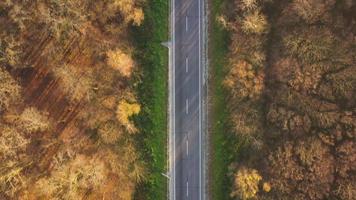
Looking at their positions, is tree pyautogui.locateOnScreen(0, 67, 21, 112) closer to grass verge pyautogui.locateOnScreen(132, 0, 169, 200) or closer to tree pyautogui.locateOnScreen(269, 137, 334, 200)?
grass verge pyautogui.locateOnScreen(132, 0, 169, 200)

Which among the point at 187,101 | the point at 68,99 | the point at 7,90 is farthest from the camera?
the point at 187,101

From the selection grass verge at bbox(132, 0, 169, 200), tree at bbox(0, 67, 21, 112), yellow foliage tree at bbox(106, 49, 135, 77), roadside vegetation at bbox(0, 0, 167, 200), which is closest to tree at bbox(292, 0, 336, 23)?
grass verge at bbox(132, 0, 169, 200)

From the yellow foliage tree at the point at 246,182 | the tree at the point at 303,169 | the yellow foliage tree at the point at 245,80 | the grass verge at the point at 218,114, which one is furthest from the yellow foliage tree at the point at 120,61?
the tree at the point at 303,169

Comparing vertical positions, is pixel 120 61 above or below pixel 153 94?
above

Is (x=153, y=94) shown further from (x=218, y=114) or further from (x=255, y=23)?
(x=255, y=23)

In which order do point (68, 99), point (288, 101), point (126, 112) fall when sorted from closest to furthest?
1. point (288, 101)
2. point (126, 112)
3. point (68, 99)

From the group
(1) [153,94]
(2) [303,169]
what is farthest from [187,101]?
(2) [303,169]

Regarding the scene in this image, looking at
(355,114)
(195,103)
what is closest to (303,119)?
(355,114)
